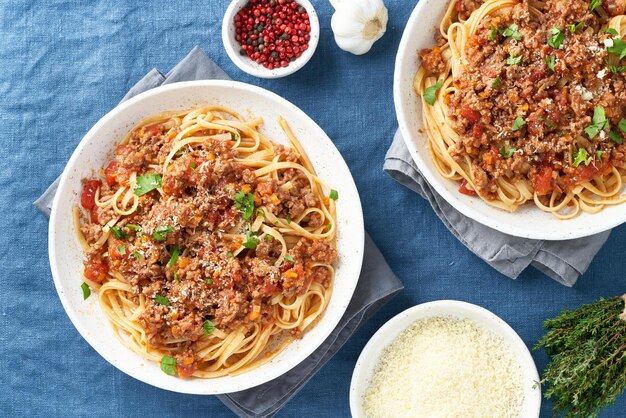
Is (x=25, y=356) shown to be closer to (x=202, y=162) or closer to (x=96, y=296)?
(x=96, y=296)

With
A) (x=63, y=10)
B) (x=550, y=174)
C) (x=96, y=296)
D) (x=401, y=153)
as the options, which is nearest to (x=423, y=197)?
(x=401, y=153)

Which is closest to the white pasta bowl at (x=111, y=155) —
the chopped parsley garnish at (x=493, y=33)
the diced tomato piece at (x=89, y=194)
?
the diced tomato piece at (x=89, y=194)

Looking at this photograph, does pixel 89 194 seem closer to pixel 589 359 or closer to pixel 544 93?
pixel 544 93

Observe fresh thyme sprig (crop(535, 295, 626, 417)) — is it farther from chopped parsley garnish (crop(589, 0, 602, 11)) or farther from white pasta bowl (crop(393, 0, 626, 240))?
chopped parsley garnish (crop(589, 0, 602, 11))

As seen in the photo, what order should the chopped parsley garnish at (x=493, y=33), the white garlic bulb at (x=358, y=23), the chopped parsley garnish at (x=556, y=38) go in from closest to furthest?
the chopped parsley garnish at (x=556, y=38)
the chopped parsley garnish at (x=493, y=33)
the white garlic bulb at (x=358, y=23)

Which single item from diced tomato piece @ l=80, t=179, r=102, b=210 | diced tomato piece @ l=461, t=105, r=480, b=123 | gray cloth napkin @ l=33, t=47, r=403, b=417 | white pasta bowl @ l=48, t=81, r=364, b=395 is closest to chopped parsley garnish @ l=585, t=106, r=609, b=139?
diced tomato piece @ l=461, t=105, r=480, b=123

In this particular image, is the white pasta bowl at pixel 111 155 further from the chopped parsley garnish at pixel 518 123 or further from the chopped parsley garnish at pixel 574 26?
the chopped parsley garnish at pixel 574 26
